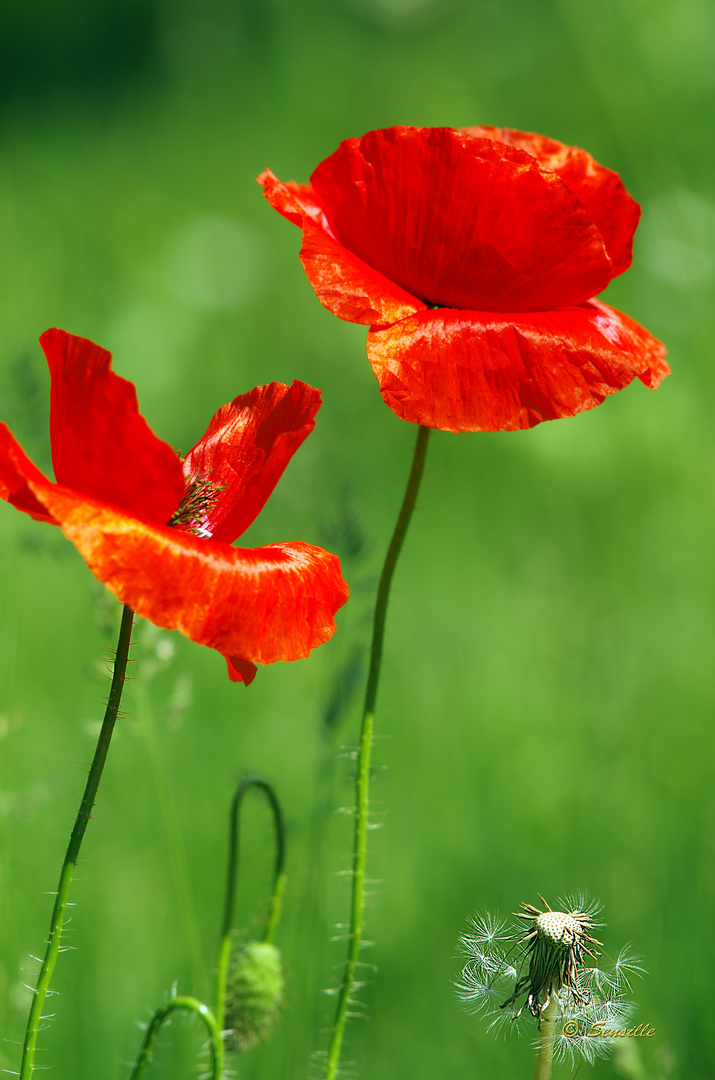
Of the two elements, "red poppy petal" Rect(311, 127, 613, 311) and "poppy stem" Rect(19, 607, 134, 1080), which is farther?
"red poppy petal" Rect(311, 127, 613, 311)

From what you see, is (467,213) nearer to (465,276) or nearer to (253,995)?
(465,276)

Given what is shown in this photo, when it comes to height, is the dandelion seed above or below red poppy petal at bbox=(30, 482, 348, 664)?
below

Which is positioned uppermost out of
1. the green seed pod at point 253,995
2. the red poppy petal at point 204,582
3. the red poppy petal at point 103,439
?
the red poppy petal at point 103,439

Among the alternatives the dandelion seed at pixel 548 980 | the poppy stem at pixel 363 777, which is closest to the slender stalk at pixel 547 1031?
the dandelion seed at pixel 548 980

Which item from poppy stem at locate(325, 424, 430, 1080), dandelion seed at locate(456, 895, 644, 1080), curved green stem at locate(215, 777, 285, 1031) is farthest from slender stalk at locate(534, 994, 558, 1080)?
curved green stem at locate(215, 777, 285, 1031)

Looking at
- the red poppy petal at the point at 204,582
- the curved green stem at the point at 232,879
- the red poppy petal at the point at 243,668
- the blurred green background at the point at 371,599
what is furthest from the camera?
the blurred green background at the point at 371,599

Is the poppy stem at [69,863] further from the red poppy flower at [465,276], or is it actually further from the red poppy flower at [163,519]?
the red poppy flower at [465,276]

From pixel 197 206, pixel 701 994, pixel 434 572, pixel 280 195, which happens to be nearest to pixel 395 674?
pixel 434 572

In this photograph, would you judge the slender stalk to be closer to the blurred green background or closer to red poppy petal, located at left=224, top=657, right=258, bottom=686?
the blurred green background
